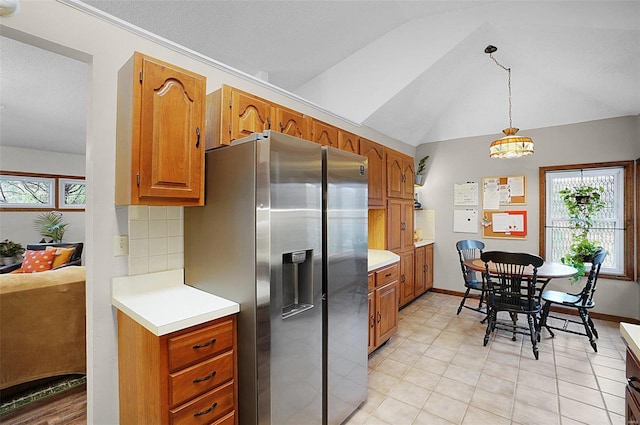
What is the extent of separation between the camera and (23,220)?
5438mm

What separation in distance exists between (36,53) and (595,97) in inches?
235

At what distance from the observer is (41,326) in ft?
7.50

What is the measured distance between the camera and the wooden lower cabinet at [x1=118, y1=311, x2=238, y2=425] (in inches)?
49.7

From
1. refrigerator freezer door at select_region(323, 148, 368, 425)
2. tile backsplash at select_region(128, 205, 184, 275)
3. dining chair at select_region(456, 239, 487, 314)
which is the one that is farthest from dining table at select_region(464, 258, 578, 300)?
tile backsplash at select_region(128, 205, 184, 275)

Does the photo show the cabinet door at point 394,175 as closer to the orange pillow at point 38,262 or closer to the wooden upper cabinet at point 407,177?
the wooden upper cabinet at point 407,177

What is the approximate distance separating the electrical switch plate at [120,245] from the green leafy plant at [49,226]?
213 inches

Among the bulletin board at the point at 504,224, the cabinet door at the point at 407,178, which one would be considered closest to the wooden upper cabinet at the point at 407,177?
the cabinet door at the point at 407,178

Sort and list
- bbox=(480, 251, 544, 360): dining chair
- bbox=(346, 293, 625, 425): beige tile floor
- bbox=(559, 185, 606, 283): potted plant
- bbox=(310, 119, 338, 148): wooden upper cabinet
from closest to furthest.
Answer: bbox=(346, 293, 625, 425): beige tile floor
bbox=(310, 119, 338, 148): wooden upper cabinet
bbox=(480, 251, 544, 360): dining chair
bbox=(559, 185, 606, 283): potted plant

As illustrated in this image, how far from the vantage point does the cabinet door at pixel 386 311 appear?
276 cm

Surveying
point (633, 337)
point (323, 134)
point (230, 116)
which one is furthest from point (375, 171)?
point (633, 337)

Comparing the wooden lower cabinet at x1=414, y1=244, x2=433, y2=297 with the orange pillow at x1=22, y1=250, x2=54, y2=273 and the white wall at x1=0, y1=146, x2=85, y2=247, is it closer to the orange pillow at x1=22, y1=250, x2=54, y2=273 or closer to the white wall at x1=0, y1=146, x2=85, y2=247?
the orange pillow at x1=22, y1=250, x2=54, y2=273

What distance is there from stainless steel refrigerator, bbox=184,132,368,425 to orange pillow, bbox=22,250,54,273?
12.3 ft

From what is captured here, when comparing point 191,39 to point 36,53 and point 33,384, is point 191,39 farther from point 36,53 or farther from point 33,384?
point 33,384

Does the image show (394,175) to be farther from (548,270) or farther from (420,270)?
(548,270)
